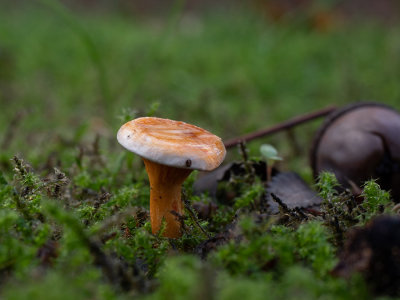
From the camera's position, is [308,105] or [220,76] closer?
[308,105]

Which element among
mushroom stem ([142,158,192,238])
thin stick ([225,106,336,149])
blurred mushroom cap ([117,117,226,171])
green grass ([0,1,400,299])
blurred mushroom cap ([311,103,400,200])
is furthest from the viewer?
thin stick ([225,106,336,149])

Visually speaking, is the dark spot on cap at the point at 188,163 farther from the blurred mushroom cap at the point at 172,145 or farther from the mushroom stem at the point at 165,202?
the mushroom stem at the point at 165,202

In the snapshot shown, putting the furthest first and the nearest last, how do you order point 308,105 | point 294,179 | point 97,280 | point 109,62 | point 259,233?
point 109,62 → point 308,105 → point 294,179 → point 259,233 → point 97,280

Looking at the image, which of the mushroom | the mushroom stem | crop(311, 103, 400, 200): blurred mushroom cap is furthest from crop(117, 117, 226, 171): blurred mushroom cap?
crop(311, 103, 400, 200): blurred mushroom cap

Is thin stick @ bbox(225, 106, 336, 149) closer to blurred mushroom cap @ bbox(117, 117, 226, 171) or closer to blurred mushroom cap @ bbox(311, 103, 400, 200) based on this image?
blurred mushroom cap @ bbox(311, 103, 400, 200)

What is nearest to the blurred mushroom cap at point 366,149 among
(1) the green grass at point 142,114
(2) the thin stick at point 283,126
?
(2) the thin stick at point 283,126

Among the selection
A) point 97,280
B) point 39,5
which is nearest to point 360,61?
point 97,280

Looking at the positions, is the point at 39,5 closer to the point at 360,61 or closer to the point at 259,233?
the point at 360,61
